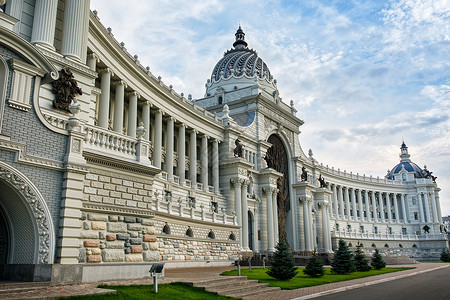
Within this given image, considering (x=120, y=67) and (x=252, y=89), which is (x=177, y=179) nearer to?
(x=120, y=67)

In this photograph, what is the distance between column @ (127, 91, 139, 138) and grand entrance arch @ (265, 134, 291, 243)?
26334mm

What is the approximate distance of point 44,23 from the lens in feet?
60.0

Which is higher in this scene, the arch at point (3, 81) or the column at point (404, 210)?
the column at point (404, 210)

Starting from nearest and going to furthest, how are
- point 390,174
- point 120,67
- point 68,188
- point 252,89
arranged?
point 68,188, point 120,67, point 252,89, point 390,174

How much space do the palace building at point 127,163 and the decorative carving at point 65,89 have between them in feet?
0.16

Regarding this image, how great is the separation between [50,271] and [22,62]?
772 cm

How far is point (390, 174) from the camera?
114m

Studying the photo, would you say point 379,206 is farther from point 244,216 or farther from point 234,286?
point 234,286

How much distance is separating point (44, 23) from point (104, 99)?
1467 cm

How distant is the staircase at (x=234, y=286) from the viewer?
17156 millimetres

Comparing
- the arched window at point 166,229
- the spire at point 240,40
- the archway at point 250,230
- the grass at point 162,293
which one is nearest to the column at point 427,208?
the spire at point 240,40

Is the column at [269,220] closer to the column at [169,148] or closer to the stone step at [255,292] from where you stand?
the column at [169,148]

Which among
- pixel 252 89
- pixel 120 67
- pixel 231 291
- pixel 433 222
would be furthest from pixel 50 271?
pixel 433 222

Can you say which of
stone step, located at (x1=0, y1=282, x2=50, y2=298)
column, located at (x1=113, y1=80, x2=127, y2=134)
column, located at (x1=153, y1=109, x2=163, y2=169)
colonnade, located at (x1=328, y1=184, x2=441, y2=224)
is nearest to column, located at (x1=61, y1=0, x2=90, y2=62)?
stone step, located at (x1=0, y1=282, x2=50, y2=298)
